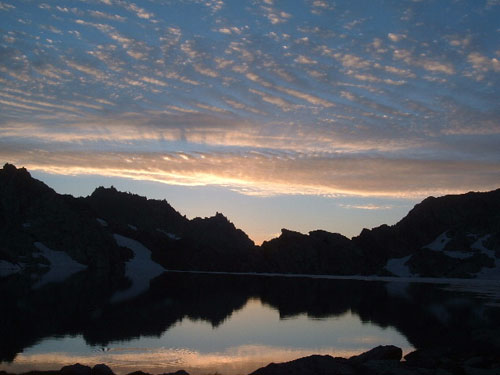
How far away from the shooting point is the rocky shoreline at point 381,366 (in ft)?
78.2

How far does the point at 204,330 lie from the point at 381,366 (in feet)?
60.3

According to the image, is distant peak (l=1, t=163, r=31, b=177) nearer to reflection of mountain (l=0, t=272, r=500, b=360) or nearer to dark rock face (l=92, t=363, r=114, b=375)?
reflection of mountain (l=0, t=272, r=500, b=360)

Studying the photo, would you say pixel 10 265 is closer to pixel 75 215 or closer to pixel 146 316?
pixel 75 215

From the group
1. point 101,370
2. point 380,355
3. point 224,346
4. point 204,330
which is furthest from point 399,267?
point 101,370

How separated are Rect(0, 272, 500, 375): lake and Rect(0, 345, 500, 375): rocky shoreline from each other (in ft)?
8.77

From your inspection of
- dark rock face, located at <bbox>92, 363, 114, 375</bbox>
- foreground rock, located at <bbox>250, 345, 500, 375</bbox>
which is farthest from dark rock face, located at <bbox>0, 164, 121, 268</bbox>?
foreground rock, located at <bbox>250, 345, 500, 375</bbox>

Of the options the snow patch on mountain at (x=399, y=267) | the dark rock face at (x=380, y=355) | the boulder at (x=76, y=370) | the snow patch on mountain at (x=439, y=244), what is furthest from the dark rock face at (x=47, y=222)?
the dark rock face at (x=380, y=355)

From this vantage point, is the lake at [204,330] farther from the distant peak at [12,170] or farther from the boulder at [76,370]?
the distant peak at [12,170]

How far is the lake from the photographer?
28.8 meters

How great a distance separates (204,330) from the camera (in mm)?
40938

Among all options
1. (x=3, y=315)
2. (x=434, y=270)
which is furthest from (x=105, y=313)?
(x=434, y=270)

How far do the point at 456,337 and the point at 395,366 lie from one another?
15047 millimetres

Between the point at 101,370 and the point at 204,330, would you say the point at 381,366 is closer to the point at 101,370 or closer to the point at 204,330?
the point at 101,370

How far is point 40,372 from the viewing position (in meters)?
23.8
